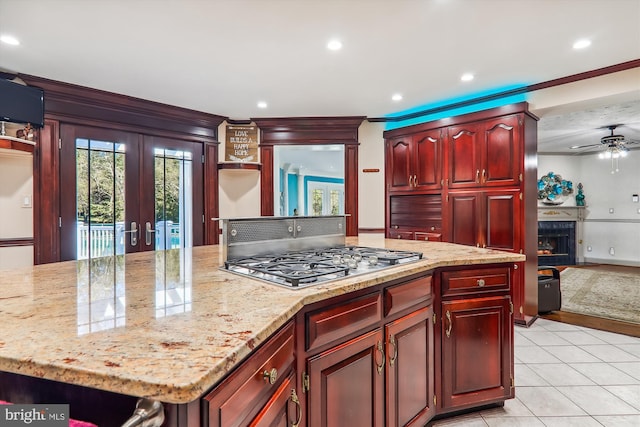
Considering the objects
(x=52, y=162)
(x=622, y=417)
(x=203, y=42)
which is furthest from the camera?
(x=52, y=162)

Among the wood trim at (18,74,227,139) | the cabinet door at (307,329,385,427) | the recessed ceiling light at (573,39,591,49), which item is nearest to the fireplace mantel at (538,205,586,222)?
the recessed ceiling light at (573,39,591,49)

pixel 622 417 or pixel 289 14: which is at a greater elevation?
pixel 289 14

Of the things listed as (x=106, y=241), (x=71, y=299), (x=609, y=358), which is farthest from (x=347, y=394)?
(x=106, y=241)

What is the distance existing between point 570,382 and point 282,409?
2386mm

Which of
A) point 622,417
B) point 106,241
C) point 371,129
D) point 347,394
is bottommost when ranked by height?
point 622,417

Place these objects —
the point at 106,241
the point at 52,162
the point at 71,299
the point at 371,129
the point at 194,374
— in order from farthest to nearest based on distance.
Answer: the point at 371,129 → the point at 106,241 → the point at 52,162 → the point at 71,299 → the point at 194,374

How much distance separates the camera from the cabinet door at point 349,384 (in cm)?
120

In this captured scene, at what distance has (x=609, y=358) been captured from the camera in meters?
2.70

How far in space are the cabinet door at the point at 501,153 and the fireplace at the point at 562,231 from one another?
4.66 meters

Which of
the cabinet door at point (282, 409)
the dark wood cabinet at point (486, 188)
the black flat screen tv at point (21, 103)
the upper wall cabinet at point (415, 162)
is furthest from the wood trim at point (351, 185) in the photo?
the cabinet door at point (282, 409)

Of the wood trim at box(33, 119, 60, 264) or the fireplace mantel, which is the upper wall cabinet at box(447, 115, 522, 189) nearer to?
the wood trim at box(33, 119, 60, 264)

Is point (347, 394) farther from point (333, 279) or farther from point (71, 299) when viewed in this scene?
point (71, 299)

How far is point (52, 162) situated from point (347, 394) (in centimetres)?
364

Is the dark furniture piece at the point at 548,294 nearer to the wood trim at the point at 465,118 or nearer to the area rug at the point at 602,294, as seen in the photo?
the area rug at the point at 602,294
